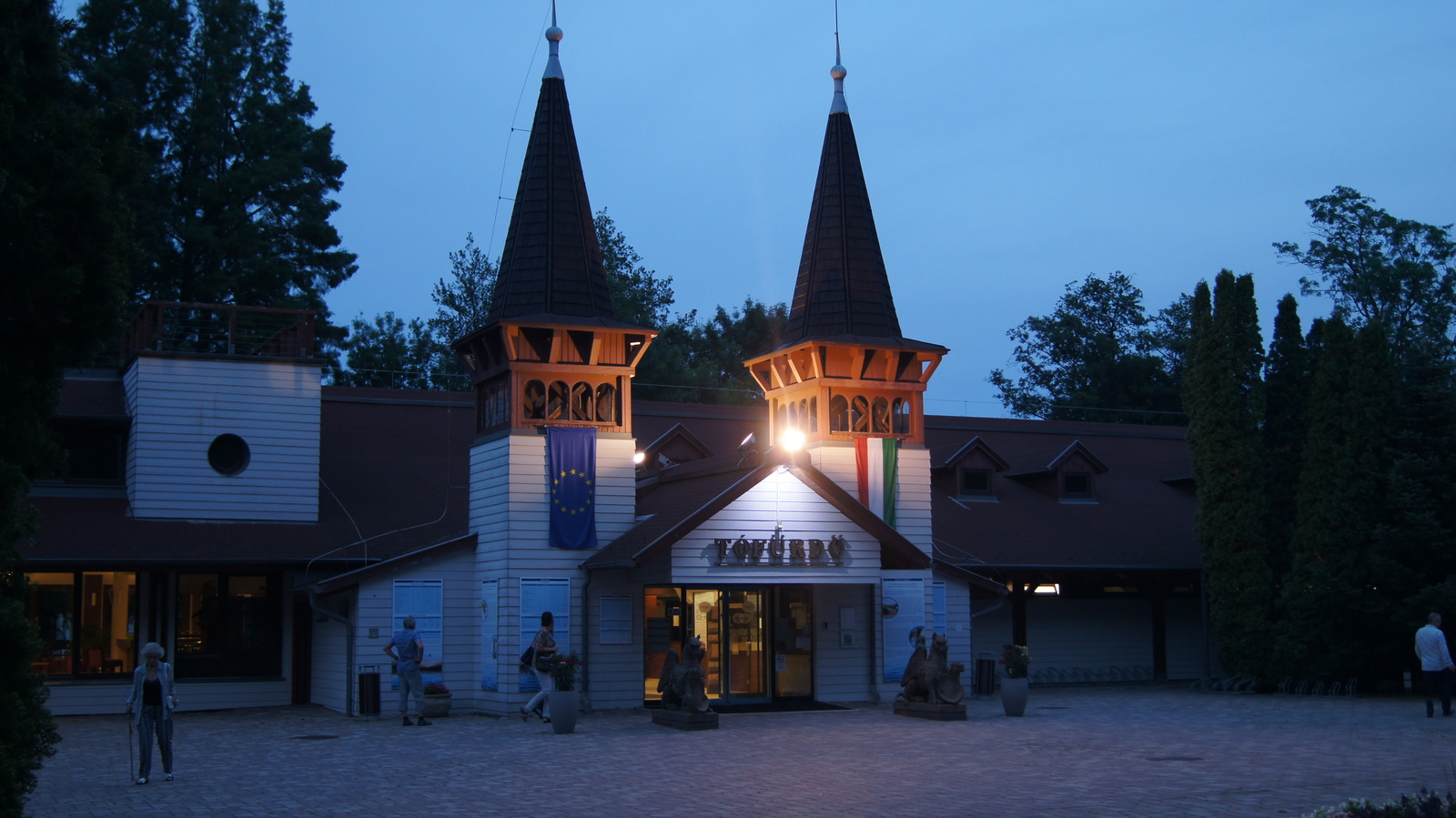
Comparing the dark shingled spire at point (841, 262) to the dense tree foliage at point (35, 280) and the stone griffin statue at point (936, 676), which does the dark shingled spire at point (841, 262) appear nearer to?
the stone griffin statue at point (936, 676)

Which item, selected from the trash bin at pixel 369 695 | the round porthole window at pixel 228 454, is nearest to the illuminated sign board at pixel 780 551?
the trash bin at pixel 369 695

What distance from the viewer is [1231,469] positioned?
26.8 metres

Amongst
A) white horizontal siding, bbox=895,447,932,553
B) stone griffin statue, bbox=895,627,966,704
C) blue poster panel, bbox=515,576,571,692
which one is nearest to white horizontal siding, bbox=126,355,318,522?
blue poster panel, bbox=515,576,571,692

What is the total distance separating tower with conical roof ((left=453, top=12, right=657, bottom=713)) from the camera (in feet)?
75.3

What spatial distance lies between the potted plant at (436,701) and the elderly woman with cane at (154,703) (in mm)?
7505

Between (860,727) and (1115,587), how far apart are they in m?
12.1

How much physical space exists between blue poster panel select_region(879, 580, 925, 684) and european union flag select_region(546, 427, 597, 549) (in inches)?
223

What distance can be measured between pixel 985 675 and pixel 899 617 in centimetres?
227

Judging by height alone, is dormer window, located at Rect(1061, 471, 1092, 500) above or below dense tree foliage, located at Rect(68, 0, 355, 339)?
below

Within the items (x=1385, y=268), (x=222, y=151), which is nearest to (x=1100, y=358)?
(x=1385, y=268)

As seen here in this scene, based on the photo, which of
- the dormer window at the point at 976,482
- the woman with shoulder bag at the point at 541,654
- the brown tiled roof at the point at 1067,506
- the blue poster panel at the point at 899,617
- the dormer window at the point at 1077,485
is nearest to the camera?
the woman with shoulder bag at the point at 541,654

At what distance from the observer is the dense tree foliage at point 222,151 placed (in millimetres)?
39344

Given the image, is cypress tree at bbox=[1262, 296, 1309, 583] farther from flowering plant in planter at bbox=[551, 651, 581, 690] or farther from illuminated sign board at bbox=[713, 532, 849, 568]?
flowering plant in planter at bbox=[551, 651, 581, 690]

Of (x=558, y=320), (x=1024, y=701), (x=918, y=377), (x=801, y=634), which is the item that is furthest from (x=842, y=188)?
(x=1024, y=701)
